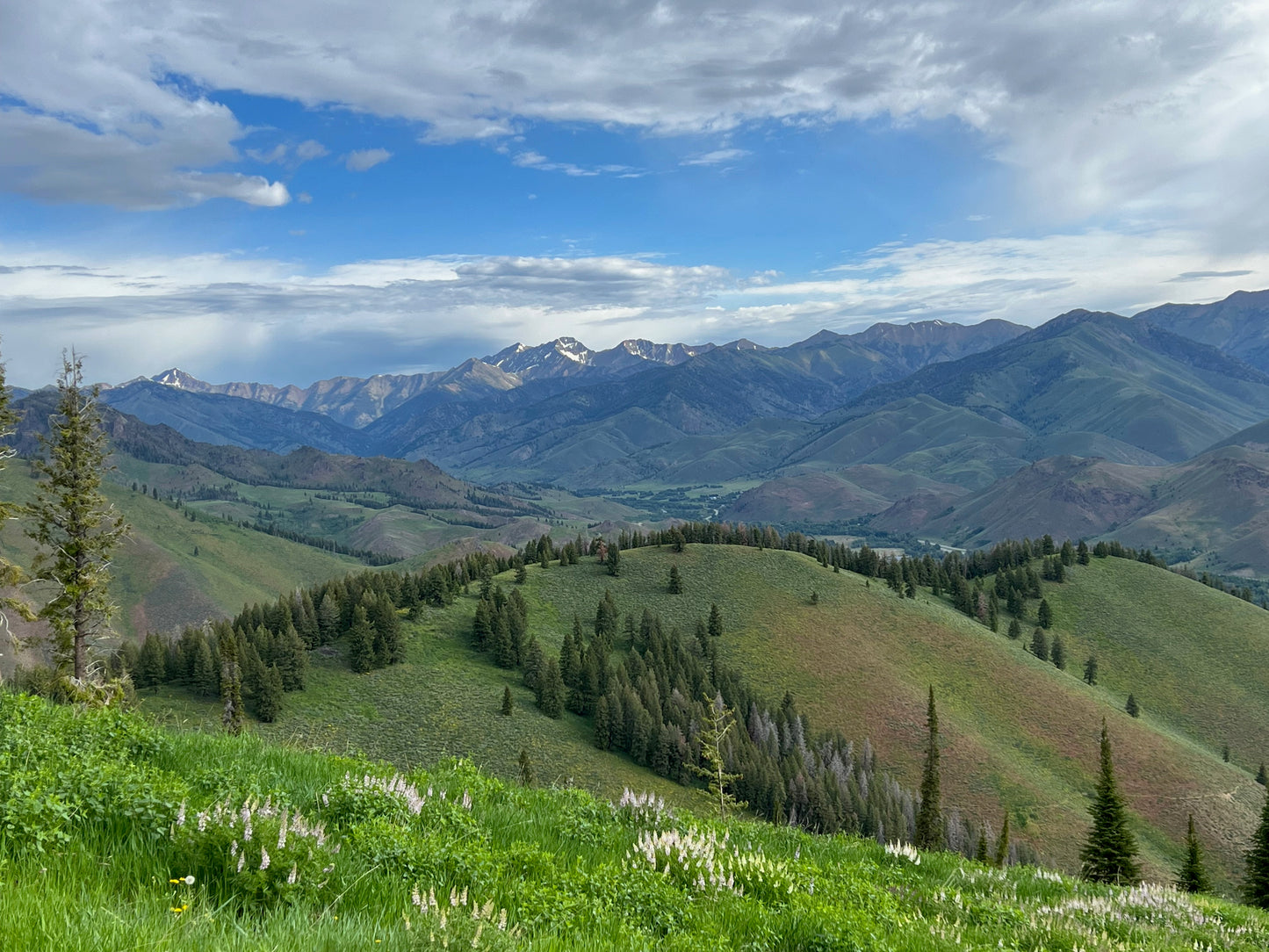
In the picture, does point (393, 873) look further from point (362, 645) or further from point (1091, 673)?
point (1091, 673)

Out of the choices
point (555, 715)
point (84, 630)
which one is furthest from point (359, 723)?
point (84, 630)

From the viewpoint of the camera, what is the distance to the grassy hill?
10131cm

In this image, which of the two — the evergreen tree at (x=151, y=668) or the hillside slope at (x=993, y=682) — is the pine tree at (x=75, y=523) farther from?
the hillside slope at (x=993, y=682)

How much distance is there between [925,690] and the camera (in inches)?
5571

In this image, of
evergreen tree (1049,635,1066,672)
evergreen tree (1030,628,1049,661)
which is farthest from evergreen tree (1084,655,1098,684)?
evergreen tree (1030,628,1049,661)

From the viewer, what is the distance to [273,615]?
114m

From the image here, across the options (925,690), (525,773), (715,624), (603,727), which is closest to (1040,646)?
(925,690)

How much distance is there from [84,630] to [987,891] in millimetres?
50251

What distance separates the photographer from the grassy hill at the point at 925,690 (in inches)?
3989

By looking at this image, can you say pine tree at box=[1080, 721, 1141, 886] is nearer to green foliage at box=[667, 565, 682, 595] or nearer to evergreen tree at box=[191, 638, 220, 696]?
evergreen tree at box=[191, 638, 220, 696]

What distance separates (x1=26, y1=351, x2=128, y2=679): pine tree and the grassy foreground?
1601 inches

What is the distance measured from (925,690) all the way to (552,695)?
7269 centimetres

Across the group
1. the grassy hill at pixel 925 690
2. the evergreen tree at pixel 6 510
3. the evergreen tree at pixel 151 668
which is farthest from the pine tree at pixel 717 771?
the evergreen tree at pixel 151 668

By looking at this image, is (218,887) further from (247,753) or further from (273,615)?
(273,615)
